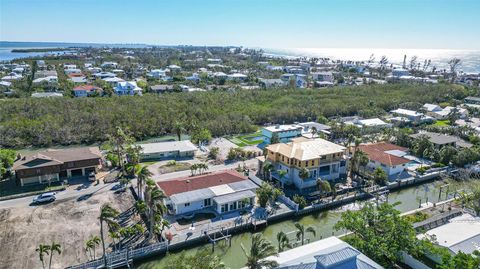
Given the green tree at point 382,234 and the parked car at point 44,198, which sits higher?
the green tree at point 382,234

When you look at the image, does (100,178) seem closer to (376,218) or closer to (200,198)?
(200,198)

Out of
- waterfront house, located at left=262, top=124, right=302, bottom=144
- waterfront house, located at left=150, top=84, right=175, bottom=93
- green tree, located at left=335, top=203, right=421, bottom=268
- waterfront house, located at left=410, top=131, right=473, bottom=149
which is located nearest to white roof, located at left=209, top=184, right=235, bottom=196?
green tree, located at left=335, top=203, right=421, bottom=268

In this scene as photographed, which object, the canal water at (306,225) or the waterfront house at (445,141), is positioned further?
the waterfront house at (445,141)

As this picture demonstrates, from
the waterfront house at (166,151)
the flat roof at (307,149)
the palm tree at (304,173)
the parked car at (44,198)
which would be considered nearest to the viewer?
the parked car at (44,198)

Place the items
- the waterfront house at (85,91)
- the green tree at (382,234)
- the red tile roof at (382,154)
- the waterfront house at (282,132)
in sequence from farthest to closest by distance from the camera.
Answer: the waterfront house at (85,91), the waterfront house at (282,132), the red tile roof at (382,154), the green tree at (382,234)

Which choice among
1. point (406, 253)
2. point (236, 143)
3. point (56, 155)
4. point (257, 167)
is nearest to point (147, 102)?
point (236, 143)

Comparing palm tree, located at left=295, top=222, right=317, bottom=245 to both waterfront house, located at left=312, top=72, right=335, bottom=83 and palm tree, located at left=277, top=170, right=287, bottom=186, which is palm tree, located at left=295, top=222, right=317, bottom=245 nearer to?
palm tree, located at left=277, top=170, right=287, bottom=186

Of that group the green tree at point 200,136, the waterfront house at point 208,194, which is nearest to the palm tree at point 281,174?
the waterfront house at point 208,194

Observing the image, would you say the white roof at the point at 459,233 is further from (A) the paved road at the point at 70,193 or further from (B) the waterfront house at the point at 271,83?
(B) the waterfront house at the point at 271,83
